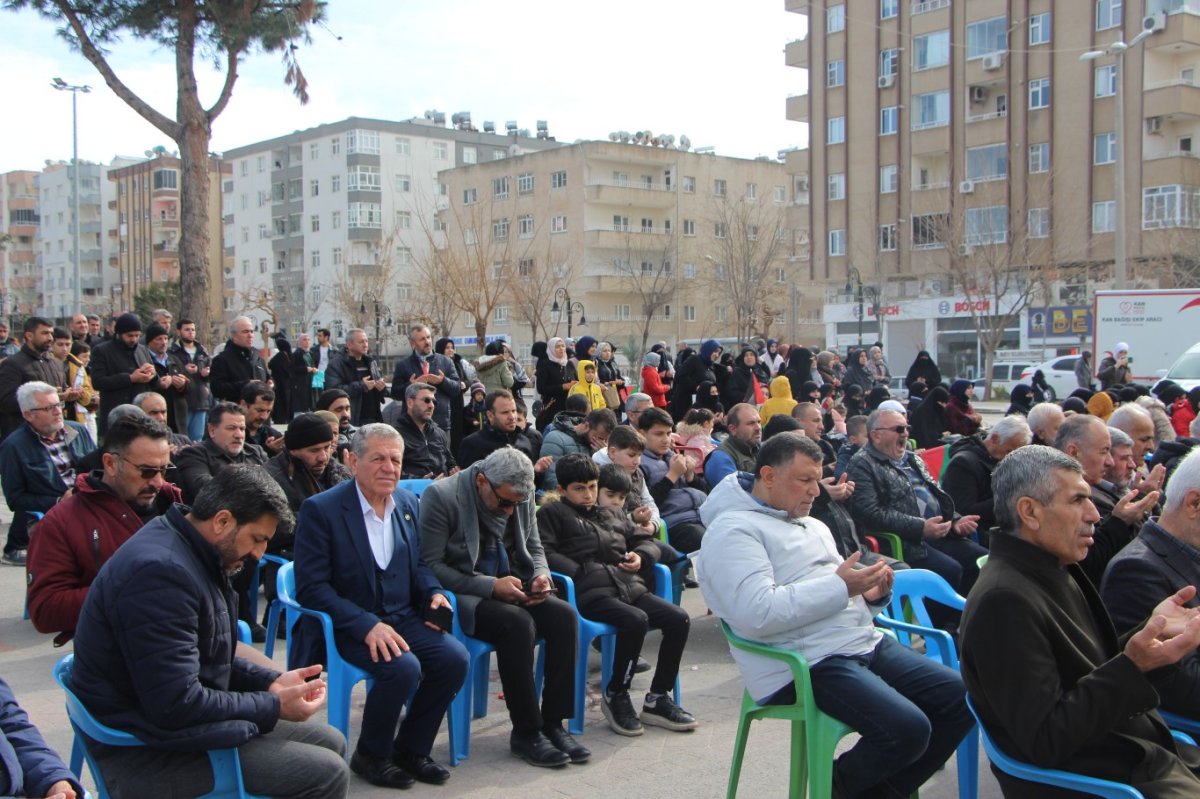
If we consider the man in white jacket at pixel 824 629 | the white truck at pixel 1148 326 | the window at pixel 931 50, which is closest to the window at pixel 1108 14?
the window at pixel 931 50

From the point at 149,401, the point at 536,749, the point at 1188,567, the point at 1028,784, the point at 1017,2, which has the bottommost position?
the point at 536,749

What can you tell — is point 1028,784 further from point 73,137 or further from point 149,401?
point 73,137

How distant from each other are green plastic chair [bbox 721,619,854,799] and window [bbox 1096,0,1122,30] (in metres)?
44.2

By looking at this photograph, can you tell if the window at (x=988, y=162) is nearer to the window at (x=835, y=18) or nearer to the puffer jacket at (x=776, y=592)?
the window at (x=835, y=18)

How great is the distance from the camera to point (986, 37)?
148ft

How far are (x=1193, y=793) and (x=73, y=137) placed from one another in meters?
46.8

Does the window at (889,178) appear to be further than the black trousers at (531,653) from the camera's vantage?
Yes

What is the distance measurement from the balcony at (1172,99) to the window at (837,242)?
45.5 feet

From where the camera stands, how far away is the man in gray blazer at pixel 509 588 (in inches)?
199

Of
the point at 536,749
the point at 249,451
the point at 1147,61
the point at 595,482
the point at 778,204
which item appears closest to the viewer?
the point at 536,749

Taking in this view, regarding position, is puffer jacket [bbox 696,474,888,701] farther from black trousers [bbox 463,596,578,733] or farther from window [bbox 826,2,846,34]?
window [bbox 826,2,846,34]

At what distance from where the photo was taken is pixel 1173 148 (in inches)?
1614

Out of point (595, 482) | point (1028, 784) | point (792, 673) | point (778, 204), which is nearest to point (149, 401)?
point (595, 482)

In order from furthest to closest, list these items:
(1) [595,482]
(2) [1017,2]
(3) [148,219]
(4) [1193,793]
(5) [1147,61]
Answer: (3) [148,219]
(2) [1017,2]
(5) [1147,61]
(1) [595,482]
(4) [1193,793]
